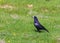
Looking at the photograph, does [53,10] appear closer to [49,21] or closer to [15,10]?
[15,10]

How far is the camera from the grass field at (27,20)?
15.6 m

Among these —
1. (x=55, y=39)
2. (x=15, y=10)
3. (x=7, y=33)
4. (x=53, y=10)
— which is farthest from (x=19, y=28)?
(x=53, y=10)

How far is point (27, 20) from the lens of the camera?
71.0 feet

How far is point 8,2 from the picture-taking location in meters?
28.2

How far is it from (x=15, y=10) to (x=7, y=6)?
4.63 feet

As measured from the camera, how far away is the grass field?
15625 millimetres

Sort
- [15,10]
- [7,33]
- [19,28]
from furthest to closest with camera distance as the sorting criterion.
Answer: [15,10] → [19,28] → [7,33]

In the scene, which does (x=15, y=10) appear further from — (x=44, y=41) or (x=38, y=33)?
(x=44, y=41)

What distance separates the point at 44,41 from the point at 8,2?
44.3ft

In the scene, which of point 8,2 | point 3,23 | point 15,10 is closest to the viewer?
point 3,23

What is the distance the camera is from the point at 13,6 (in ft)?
90.8

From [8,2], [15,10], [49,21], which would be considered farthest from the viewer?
[8,2]

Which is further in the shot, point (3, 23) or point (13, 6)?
point (13, 6)

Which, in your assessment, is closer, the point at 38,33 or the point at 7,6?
the point at 38,33
